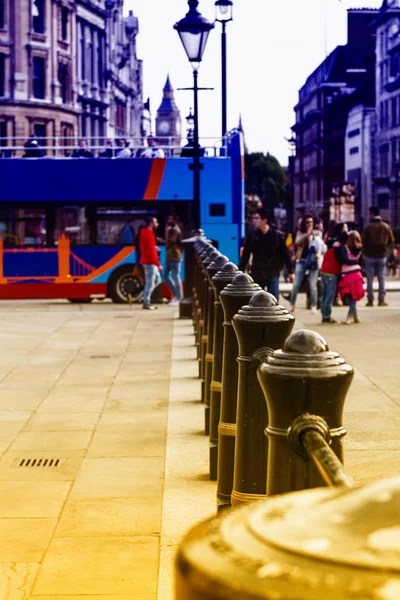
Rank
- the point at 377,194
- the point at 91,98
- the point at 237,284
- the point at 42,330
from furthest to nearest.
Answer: the point at 377,194 → the point at 91,98 → the point at 42,330 → the point at 237,284

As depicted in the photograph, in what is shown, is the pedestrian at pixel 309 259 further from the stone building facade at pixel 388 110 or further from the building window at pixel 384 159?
the building window at pixel 384 159

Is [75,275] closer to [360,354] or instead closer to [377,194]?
[360,354]

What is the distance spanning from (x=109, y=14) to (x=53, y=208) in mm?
60347

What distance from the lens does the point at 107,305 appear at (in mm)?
25672

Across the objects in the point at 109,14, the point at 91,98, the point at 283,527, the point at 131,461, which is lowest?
the point at 131,461

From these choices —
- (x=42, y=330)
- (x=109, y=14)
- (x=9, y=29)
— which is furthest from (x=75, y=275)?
(x=109, y=14)

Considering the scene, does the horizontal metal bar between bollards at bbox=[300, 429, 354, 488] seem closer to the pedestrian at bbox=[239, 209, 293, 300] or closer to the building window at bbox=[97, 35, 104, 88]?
the pedestrian at bbox=[239, 209, 293, 300]

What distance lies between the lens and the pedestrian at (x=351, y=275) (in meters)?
18.0

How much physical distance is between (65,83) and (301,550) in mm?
70363

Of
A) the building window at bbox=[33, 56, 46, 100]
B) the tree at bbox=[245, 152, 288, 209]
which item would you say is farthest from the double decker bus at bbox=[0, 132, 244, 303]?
the tree at bbox=[245, 152, 288, 209]

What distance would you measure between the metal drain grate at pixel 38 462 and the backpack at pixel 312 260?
14.2m

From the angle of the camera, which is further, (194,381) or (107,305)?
(107,305)

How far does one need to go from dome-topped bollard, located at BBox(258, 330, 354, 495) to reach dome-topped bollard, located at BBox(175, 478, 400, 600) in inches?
57.9

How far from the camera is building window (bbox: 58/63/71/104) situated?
228ft
